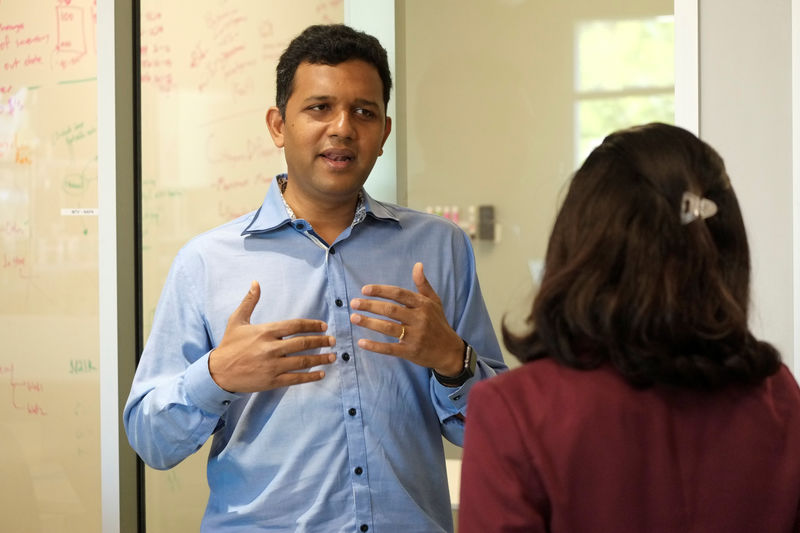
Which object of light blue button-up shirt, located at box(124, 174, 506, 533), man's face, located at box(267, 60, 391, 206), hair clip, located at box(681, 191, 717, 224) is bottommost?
light blue button-up shirt, located at box(124, 174, 506, 533)

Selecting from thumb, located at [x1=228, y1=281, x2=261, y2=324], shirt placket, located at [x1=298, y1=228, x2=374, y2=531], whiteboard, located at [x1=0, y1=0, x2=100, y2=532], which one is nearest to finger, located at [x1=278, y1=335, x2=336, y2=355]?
thumb, located at [x1=228, y1=281, x2=261, y2=324]

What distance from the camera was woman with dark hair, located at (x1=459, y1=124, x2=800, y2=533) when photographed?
0.91 meters

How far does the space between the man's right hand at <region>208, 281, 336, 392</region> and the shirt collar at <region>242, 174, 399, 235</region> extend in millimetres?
A: 262

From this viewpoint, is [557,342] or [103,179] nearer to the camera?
[557,342]

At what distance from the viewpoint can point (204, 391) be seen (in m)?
1.47

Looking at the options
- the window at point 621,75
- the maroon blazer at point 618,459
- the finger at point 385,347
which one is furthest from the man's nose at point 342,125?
the maroon blazer at point 618,459

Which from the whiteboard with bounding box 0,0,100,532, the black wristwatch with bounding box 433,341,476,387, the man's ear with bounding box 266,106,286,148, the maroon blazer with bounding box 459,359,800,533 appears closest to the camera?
the maroon blazer with bounding box 459,359,800,533

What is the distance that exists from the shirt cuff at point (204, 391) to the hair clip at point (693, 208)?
2.88ft

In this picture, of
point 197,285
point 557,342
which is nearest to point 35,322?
point 197,285

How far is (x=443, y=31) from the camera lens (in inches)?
83.9

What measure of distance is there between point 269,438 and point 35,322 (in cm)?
134

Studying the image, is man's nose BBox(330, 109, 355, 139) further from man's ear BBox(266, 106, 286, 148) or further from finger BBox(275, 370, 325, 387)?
finger BBox(275, 370, 325, 387)

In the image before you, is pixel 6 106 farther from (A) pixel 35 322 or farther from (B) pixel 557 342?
(B) pixel 557 342

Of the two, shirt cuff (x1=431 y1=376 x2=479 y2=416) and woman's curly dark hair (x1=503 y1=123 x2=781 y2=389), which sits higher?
woman's curly dark hair (x1=503 y1=123 x2=781 y2=389)
